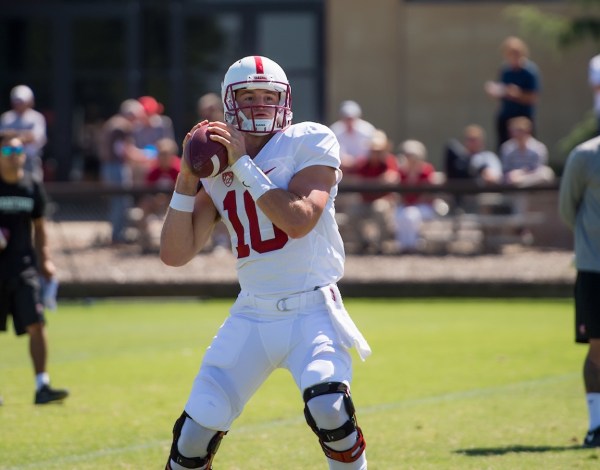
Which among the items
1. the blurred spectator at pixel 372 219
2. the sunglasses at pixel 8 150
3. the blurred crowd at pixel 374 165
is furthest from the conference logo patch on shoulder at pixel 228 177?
the blurred spectator at pixel 372 219

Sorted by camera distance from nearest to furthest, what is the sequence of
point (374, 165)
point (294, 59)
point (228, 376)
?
point (228, 376) → point (374, 165) → point (294, 59)

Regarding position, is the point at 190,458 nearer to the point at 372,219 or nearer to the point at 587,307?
the point at 587,307

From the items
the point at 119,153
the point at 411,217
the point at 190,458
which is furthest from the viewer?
the point at 119,153

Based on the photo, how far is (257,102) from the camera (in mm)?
5836

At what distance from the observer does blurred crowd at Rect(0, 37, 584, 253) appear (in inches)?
630

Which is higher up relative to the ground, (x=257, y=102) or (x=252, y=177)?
(x=257, y=102)

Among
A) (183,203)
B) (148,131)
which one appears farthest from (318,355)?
(148,131)

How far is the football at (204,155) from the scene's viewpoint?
556cm

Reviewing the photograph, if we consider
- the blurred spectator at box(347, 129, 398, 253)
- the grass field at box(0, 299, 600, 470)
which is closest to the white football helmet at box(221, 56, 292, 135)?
the grass field at box(0, 299, 600, 470)

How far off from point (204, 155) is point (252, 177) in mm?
231

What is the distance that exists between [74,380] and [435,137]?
17.0 meters

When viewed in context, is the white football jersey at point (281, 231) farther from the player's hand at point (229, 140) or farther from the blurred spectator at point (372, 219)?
the blurred spectator at point (372, 219)

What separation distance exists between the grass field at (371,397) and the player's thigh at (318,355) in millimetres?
1745

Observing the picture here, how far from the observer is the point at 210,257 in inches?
646
